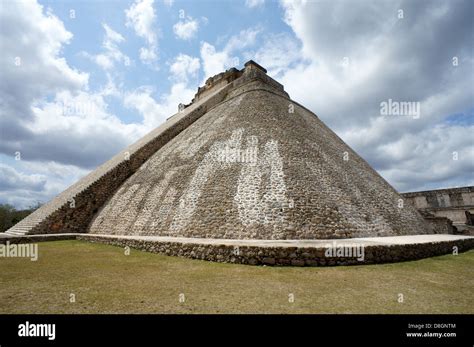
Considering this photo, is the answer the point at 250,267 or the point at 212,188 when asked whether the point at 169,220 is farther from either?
the point at 250,267

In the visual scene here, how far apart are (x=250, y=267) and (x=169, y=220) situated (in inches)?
219

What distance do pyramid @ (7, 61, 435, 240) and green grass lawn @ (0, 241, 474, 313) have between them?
2555 millimetres

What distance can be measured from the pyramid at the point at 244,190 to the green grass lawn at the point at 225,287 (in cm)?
256

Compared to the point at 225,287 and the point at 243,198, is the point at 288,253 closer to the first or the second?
the point at 225,287

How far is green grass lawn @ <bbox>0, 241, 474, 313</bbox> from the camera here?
4.37 meters

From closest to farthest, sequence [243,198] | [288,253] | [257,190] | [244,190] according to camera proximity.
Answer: [288,253]
[243,198]
[257,190]
[244,190]

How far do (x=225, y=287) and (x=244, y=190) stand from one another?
5924 mm

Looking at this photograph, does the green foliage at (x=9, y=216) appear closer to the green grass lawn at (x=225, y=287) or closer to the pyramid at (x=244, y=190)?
the pyramid at (x=244, y=190)

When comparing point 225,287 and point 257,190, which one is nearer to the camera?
point 225,287

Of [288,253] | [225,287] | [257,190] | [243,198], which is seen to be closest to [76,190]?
[243,198]

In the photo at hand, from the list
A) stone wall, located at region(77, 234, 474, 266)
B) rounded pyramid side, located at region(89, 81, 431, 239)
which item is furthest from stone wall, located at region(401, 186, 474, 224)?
stone wall, located at region(77, 234, 474, 266)

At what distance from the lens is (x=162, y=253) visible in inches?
376

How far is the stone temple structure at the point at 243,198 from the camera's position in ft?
31.1

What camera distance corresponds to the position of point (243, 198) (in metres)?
10.8
